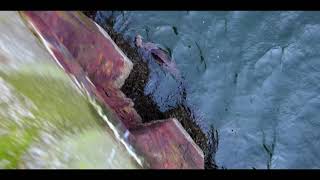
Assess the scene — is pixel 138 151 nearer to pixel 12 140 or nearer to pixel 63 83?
pixel 63 83

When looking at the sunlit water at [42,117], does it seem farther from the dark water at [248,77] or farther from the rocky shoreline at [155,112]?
the dark water at [248,77]

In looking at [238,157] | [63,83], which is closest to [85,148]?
[63,83]

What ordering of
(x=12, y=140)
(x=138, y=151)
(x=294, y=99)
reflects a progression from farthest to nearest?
1. (x=294, y=99)
2. (x=138, y=151)
3. (x=12, y=140)

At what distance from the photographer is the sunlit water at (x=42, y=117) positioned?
1834 millimetres

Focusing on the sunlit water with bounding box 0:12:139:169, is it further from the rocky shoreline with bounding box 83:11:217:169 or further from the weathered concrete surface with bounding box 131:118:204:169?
the rocky shoreline with bounding box 83:11:217:169

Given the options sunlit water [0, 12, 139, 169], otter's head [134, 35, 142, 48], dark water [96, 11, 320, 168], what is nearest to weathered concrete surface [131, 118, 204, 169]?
sunlit water [0, 12, 139, 169]

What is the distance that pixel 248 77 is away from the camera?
4695 millimetres

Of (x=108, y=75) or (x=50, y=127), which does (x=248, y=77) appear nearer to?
(x=108, y=75)

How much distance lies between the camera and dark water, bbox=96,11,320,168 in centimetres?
434
